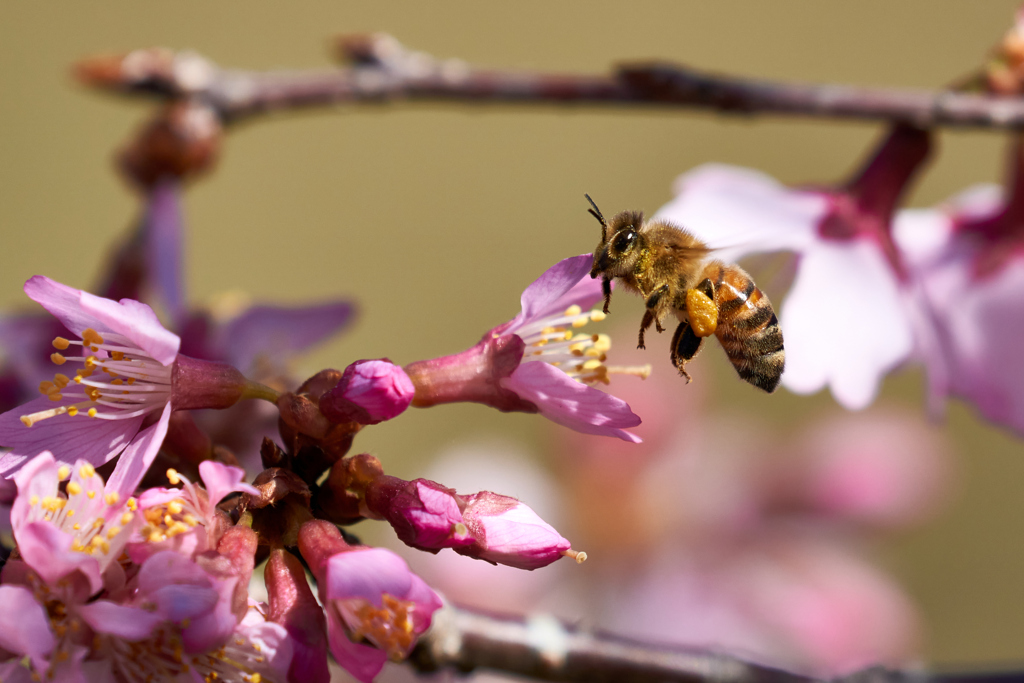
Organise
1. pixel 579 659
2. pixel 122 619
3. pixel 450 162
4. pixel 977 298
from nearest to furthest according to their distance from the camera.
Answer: pixel 122 619 → pixel 579 659 → pixel 977 298 → pixel 450 162

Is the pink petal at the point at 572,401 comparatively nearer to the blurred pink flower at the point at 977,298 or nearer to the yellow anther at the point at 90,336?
the yellow anther at the point at 90,336

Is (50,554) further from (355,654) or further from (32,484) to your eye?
(355,654)

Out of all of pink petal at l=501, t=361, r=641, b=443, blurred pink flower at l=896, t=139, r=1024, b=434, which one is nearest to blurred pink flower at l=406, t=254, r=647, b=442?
pink petal at l=501, t=361, r=641, b=443

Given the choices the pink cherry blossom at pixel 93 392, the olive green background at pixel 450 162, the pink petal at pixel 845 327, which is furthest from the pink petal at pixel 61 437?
the olive green background at pixel 450 162

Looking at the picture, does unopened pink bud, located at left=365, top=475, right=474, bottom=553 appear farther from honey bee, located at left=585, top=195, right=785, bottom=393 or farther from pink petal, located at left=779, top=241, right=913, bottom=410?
pink petal, located at left=779, top=241, right=913, bottom=410

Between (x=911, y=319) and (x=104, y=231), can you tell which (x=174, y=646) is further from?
(x=104, y=231)

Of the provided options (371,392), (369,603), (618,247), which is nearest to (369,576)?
(369,603)
